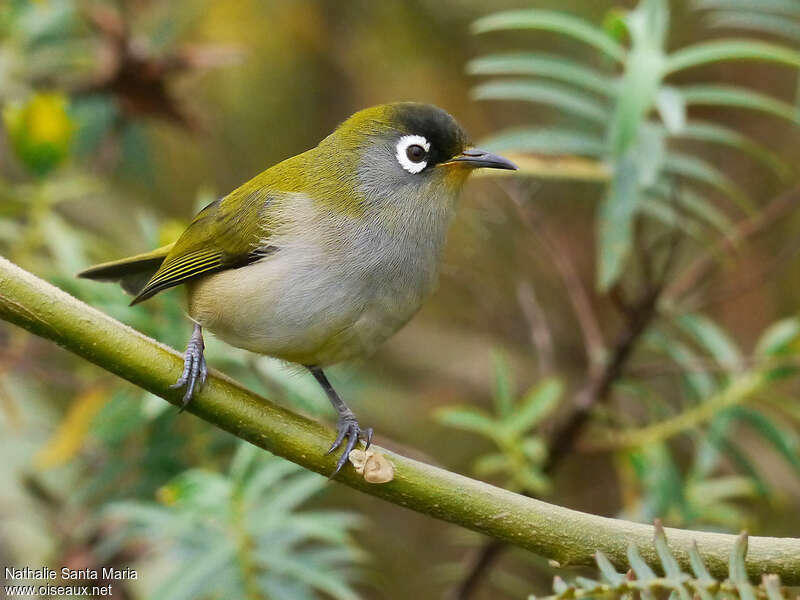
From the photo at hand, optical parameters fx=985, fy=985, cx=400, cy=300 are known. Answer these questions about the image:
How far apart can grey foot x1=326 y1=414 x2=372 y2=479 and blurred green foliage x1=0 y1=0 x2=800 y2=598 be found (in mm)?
420

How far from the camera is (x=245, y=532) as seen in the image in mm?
3469

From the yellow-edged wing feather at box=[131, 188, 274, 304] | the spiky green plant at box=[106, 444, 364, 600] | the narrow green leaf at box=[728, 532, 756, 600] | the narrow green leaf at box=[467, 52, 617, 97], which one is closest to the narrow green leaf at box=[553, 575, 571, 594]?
the narrow green leaf at box=[728, 532, 756, 600]

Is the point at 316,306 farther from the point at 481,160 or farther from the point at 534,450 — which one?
the point at 534,450

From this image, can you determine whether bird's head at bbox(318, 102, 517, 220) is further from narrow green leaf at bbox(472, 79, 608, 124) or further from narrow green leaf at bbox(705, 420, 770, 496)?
narrow green leaf at bbox(705, 420, 770, 496)

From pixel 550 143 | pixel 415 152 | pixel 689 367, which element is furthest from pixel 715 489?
pixel 415 152

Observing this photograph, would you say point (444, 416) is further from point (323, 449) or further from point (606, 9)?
point (606, 9)

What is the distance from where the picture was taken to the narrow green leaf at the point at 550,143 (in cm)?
380

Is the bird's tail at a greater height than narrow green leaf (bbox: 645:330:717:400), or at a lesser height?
lesser

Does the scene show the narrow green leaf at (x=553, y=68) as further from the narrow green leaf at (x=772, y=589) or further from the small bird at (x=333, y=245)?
the narrow green leaf at (x=772, y=589)

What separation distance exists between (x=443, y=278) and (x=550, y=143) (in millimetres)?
3094

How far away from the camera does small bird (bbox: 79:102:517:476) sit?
3.15 m

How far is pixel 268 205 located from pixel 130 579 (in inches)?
70.0

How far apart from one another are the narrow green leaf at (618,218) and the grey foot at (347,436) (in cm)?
100

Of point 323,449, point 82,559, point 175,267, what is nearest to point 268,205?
point 175,267
